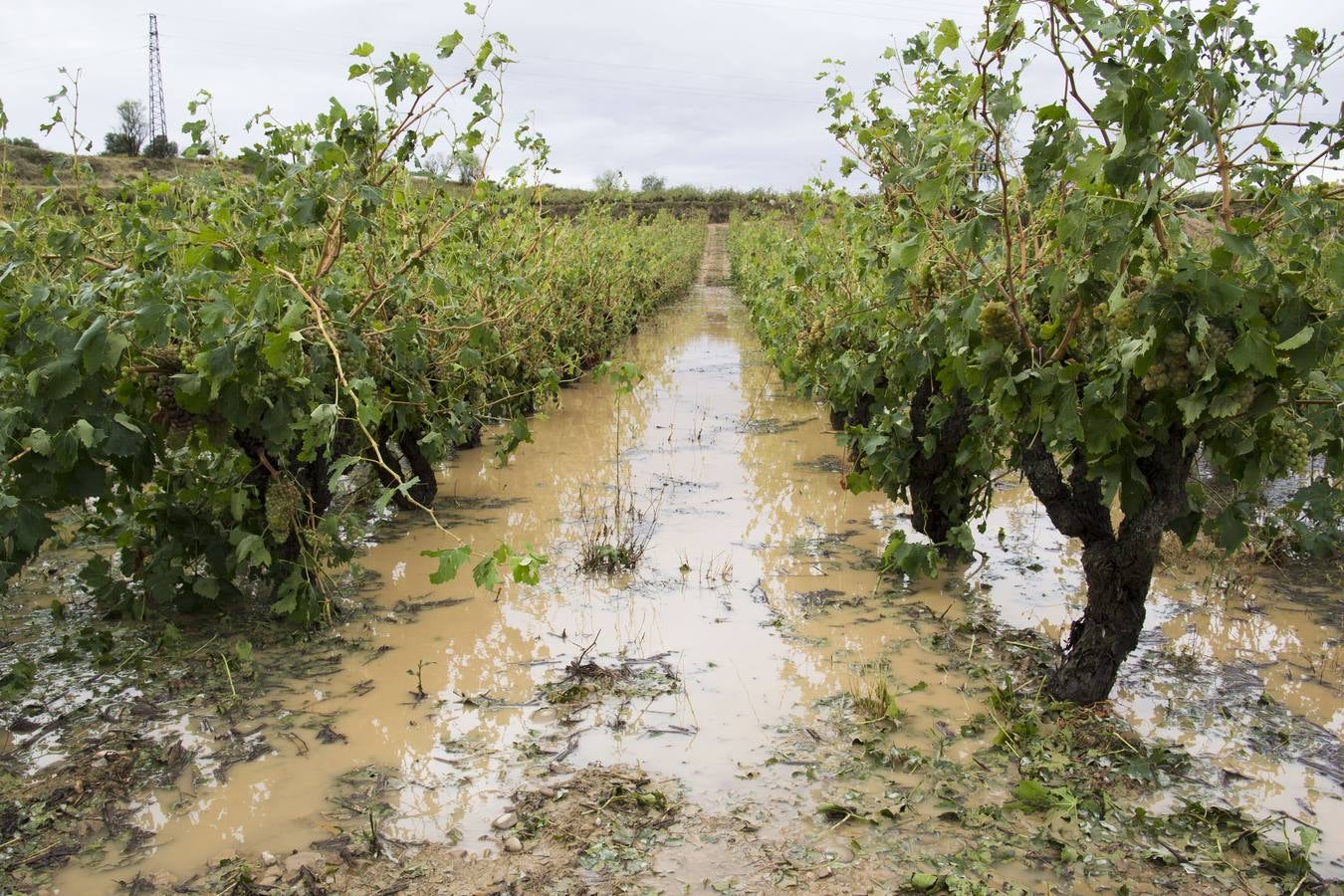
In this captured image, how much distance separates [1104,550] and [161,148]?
3223 cm

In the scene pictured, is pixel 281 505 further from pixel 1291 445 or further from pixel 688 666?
pixel 1291 445

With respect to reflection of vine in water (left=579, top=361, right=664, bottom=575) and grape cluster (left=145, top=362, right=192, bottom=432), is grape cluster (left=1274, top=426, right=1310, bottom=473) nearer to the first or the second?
reflection of vine in water (left=579, top=361, right=664, bottom=575)

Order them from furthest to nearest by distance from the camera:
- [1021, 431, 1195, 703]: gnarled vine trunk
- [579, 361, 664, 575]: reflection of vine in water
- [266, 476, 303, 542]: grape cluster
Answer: [579, 361, 664, 575]: reflection of vine in water < [266, 476, 303, 542]: grape cluster < [1021, 431, 1195, 703]: gnarled vine trunk

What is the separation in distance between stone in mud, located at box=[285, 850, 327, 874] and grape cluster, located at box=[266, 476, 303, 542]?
175 centimetres

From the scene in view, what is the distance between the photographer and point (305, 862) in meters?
3.05

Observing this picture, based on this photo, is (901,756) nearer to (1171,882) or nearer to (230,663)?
(1171,882)

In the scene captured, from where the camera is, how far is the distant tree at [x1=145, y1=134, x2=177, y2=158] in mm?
27375

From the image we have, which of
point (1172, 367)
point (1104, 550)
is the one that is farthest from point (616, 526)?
point (1172, 367)

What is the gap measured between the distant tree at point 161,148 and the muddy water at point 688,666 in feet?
80.8

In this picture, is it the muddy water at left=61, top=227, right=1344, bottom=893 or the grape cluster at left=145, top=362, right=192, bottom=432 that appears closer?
the muddy water at left=61, top=227, right=1344, bottom=893

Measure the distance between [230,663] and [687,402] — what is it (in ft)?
24.2

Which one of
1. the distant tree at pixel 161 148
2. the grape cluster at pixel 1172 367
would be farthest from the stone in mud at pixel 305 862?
the distant tree at pixel 161 148

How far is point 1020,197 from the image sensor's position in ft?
15.0

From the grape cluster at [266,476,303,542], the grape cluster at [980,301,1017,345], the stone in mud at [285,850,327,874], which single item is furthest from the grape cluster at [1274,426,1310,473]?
the grape cluster at [266,476,303,542]
